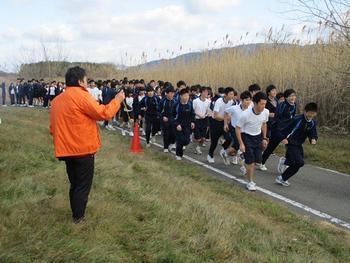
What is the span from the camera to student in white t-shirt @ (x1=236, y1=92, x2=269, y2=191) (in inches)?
310

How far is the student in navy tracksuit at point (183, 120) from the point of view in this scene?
416 inches

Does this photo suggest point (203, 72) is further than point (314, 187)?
Yes

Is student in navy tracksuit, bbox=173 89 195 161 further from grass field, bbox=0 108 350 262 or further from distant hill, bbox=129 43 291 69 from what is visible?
distant hill, bbox=129 43 291 69

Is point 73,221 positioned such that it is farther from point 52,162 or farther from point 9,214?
point 52,162

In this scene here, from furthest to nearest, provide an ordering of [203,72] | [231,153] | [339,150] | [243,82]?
[203,72], [243,82], [339,150], [231,153]

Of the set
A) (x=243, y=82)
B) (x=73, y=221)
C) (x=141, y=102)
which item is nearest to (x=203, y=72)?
(x=243, y=82)

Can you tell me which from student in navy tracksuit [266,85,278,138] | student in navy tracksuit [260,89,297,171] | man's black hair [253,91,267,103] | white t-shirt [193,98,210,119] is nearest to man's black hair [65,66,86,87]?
man's black hair [253,91,267,103]

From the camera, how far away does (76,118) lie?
4254mm

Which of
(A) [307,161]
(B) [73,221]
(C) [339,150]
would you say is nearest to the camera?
(B) [73,221]

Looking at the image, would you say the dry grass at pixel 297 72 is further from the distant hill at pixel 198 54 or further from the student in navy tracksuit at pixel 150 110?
the student in navy tracksuit at pixel 150 110

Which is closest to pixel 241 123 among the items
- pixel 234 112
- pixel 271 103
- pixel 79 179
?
pixel 234 112

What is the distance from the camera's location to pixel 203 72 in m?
19.8

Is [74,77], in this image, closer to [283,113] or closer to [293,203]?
[293,203]

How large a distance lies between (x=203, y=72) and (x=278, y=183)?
471 inches
